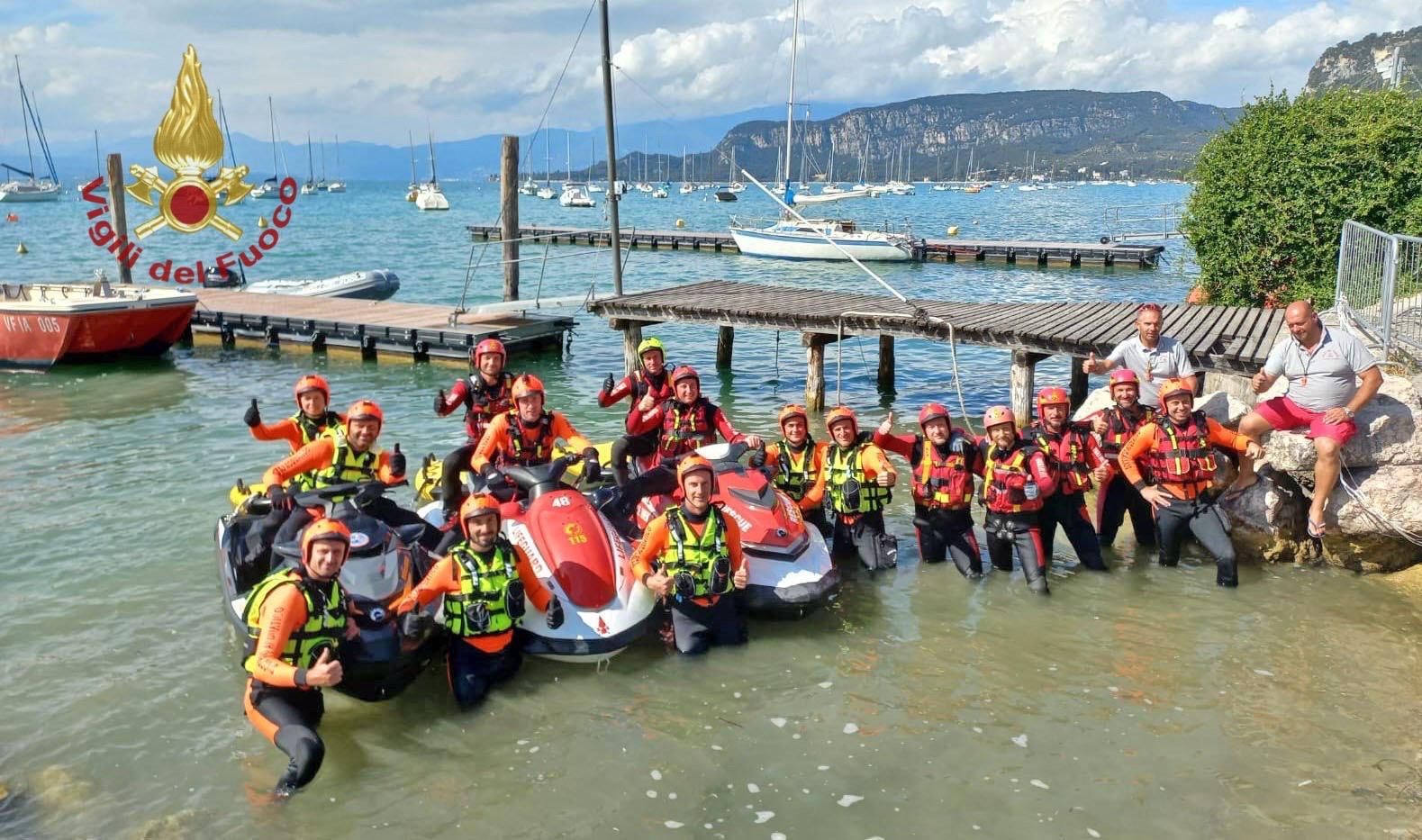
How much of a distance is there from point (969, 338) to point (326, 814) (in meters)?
10.8

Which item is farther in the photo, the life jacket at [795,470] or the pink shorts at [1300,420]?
the life jacket at [795,470]

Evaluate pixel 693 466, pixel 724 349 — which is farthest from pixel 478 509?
pixel 724 349

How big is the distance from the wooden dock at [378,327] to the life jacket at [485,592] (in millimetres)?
13754

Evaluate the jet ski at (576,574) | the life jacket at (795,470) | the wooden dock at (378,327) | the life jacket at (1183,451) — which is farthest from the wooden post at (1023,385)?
the wooden dock at (378,327)

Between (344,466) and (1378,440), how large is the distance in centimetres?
875

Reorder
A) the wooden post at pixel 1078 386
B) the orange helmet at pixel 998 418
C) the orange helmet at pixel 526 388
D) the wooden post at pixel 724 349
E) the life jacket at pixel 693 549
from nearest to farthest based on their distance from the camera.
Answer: the life jacket at pixel 693 549, the orange helmet at pixel 998 418, the orange helmet at pixel 526 388, the wooden post at pixel 1078 386, the wooden post at pixel 724 349

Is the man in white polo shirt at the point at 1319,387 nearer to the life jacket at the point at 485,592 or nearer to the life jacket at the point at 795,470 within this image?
the life jacket at the point at 795,470

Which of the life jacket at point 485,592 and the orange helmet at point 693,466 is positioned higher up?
the orange helmet at point 693,466

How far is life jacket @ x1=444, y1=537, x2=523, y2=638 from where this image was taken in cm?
701

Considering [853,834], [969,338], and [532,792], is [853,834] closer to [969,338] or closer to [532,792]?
[532,792]

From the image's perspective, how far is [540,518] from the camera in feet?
26.6

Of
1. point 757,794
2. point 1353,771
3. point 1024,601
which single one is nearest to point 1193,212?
point 1024,601

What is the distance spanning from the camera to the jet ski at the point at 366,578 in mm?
6797

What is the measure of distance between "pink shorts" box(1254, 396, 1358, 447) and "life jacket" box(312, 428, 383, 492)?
24.8ft
